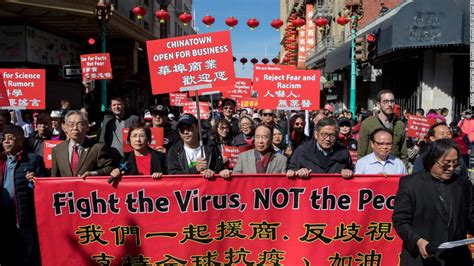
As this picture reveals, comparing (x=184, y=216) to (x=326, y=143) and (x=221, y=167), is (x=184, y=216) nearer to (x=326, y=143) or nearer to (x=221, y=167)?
(x=221, y=167)

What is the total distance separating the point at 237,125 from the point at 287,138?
2038 mm

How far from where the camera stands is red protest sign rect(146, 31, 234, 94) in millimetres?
6031

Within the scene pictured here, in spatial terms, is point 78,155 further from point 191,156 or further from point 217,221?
point 217,221

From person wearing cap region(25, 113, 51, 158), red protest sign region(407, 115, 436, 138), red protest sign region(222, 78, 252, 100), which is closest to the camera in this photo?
person wearing cap region(25, 113, 51, 158)

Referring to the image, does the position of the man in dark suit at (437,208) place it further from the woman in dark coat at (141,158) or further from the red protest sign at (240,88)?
the red protest sign at (240,88)

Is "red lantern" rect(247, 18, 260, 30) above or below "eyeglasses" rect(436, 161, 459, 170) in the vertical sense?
above

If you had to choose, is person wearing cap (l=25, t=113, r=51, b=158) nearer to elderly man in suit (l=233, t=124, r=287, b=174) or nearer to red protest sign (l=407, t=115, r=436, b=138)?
elderly man in suit (l=233, t=124, r=287, b=174)

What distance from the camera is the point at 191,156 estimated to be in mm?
5637

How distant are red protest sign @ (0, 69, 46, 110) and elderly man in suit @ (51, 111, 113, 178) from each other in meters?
3.18

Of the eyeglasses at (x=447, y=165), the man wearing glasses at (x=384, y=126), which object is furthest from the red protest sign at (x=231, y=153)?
the eyeglasses at (x=447, y=165)

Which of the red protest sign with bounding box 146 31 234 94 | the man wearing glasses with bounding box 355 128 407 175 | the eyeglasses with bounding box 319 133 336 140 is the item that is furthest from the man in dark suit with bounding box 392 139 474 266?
the red protest sign with bounding box 146 31 234 94

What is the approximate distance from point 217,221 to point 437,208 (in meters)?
2.09

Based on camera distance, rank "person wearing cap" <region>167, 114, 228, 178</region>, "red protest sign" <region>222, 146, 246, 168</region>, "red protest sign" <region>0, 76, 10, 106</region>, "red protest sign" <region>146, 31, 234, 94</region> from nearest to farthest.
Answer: "person wearing cap" <region>167, 114, 228, 178</region>
"red protest sign" <region>146, 31, 234, 94</region>
"red protest sign" <region>222, 146, 246, 168</region>
"red protest sign" <region>0, 76, 10, 106</region>

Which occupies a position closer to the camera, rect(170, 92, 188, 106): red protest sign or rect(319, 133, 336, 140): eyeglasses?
rect(319, 133, 336, 140): eyeglasses
